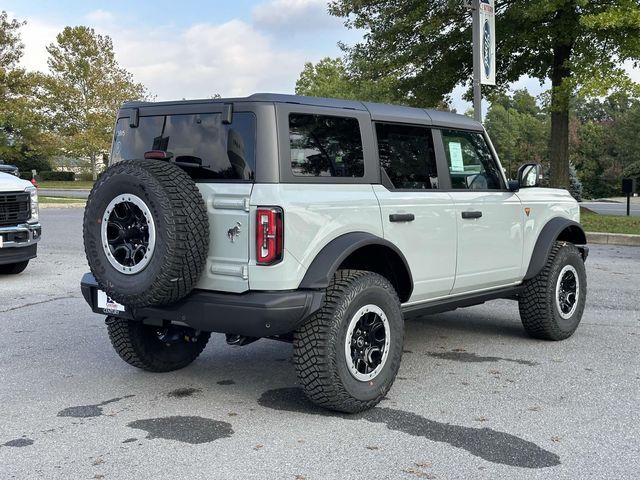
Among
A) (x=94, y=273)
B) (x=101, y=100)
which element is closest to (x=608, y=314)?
(x=94, y=273)

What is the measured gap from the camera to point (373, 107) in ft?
15.6

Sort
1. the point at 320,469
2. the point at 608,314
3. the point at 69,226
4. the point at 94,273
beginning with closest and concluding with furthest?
the point at 320,469 < the point at 94,273 < the point at 608,314 < the point at 69,226

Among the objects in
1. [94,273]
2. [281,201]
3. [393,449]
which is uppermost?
[281,201]

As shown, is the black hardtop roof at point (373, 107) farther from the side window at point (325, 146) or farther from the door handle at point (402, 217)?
the door handle at point (402, 217)

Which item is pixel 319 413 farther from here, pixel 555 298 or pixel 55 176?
pixel 55 176

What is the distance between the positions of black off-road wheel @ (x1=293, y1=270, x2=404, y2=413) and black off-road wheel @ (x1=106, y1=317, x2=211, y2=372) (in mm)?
1091

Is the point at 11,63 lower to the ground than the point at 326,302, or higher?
higher

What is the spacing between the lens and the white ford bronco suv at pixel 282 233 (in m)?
3.95

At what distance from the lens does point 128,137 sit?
4746 millimetres

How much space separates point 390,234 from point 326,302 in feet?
2.44

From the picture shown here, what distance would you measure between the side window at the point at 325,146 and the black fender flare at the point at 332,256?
424 mm

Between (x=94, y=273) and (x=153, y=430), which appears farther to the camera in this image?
(x=94, y=273)

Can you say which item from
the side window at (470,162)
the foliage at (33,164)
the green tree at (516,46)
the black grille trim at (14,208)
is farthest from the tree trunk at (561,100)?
the foliage at (33,164)

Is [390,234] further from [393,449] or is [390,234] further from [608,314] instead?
[608,314]
